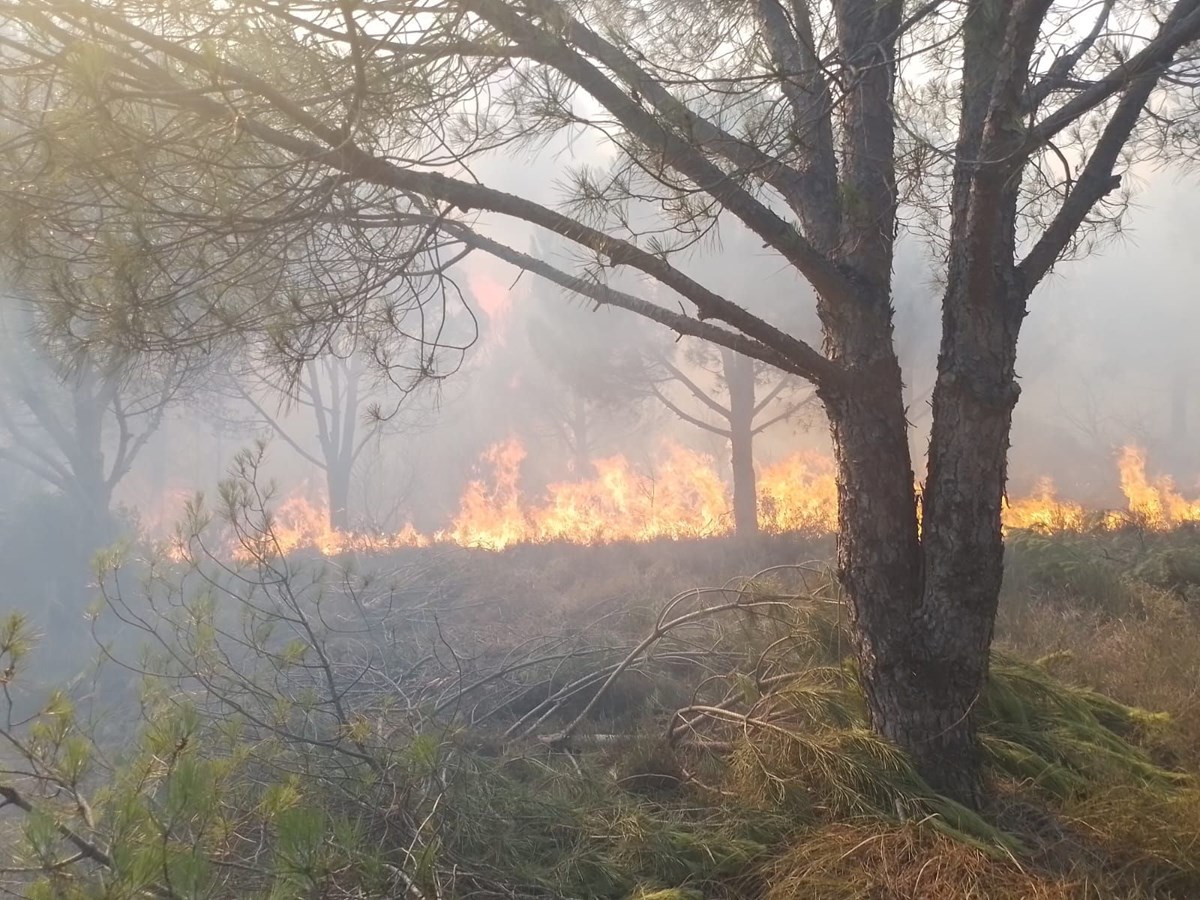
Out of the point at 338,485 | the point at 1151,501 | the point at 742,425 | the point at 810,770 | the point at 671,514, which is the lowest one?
the point at 810,770

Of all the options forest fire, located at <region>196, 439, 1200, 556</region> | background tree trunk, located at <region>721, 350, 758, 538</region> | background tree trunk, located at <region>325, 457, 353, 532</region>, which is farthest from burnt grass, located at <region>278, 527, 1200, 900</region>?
background tree trunk, located at <region>325, 457, 353, 532</region>

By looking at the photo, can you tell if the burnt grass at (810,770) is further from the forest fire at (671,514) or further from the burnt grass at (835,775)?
the forest fire at (671,514)

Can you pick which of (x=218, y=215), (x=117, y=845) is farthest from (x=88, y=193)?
(x=117, y=845)

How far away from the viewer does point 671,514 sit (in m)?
19.2

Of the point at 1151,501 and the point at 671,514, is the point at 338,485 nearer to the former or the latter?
the point at 671,514

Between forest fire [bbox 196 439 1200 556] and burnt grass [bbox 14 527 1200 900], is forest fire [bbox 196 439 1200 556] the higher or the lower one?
the higher one

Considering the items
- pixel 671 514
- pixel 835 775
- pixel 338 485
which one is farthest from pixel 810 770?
pixel 338 485

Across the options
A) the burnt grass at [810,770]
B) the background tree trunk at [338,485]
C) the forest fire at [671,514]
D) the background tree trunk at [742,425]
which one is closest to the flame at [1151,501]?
the forest fire at [671,514]

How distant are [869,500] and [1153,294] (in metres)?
49.6

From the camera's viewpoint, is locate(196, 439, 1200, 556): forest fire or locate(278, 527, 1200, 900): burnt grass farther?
locate(196, 439, 1200, 556): forest fire

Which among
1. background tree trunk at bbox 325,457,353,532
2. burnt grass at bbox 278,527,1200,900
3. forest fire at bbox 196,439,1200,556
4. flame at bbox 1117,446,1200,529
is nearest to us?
burnt grass at bbox 278,527,1200,900

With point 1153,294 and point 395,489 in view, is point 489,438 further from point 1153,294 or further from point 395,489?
point 1153,294

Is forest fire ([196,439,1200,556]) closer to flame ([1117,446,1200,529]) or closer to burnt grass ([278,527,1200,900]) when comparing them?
flame ([1117,446,1200,529])

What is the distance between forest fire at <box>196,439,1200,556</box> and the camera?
12.4 metres
